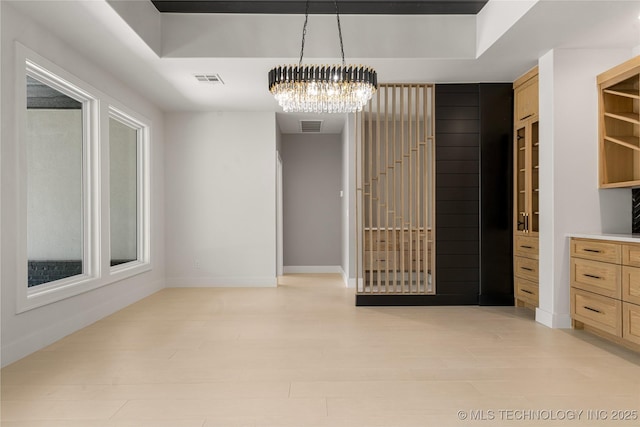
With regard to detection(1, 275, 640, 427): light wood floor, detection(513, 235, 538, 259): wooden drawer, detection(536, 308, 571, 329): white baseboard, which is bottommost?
detection(1, 275, 640, 427): light wood floor

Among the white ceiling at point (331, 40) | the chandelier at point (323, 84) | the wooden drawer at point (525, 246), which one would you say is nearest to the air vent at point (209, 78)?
the white ceiling at point (331, 40)

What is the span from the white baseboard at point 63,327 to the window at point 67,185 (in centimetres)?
24

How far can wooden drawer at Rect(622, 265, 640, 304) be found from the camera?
141 inches

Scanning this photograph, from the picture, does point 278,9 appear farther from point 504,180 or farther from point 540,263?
point 540,263

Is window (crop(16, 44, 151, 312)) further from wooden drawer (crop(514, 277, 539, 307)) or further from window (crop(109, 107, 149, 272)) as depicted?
wooden drawer (crop(514, 277, 539, 307))

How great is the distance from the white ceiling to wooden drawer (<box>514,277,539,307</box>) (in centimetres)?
242

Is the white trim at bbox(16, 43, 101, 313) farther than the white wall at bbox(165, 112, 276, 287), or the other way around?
the white wall at bbox(165, 112, 276, 287)

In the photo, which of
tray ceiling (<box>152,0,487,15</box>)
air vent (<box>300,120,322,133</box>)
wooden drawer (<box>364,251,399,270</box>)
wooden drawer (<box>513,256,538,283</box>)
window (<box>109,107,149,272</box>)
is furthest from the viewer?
air vent (<box>300,120,322,133</box>)

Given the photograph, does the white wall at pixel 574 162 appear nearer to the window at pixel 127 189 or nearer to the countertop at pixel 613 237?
the countertop at pixel 613 237

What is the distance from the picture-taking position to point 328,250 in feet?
31.3

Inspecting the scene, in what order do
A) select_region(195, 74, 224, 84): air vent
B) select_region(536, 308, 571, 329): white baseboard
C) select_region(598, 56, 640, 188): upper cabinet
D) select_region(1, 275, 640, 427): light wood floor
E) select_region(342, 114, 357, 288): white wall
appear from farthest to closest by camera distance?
select_region(342, 114, 357, 288): white wall
select_region(195, 74, 224, 84): air vent
select_region(536, 308, 571, 329): white baseboard
select_region(598, 56, 640, 188): upper cabinet
select_region(1, 275, 640, 427): light wood floor

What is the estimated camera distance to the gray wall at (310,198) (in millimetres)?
9555

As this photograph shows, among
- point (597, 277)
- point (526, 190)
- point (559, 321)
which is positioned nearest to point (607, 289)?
point (597, 277)

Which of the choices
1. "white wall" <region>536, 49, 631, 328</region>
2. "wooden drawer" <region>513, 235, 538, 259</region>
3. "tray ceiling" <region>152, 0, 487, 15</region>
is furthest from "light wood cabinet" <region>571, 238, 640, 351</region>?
"tray ceiling" <region>152, 0, 487, 15</region>
